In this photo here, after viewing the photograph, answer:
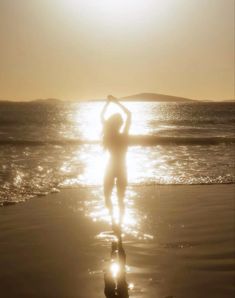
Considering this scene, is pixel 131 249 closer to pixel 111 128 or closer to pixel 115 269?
pixel 115 269

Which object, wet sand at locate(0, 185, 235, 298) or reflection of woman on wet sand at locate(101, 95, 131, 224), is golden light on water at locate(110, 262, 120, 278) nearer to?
wet sand at locate(0, 185, 235, 298)

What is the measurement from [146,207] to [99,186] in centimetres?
361

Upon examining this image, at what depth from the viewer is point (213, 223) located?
8469 millimetres

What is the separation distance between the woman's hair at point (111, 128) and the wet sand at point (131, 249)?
1595 mm

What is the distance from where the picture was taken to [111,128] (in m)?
7.47

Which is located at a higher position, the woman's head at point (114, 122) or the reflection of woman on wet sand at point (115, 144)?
the woman's head at point (114, 122)

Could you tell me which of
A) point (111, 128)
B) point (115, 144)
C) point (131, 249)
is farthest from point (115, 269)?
point (111, 128)

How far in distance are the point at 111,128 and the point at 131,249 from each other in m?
1.89

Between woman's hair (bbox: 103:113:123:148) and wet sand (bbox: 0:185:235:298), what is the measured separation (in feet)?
5.23

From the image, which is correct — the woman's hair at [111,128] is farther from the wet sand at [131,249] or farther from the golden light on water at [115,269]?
the golden light on water at [115,269]

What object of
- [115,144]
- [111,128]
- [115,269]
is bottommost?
[115,269]

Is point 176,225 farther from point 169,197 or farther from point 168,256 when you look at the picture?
point 169,197

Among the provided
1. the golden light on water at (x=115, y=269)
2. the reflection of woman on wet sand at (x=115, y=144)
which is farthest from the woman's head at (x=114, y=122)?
the golden light on water at (x=115, y=269)

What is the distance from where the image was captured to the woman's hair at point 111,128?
7.47 meters
